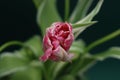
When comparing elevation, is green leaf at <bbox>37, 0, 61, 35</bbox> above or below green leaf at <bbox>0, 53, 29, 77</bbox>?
above

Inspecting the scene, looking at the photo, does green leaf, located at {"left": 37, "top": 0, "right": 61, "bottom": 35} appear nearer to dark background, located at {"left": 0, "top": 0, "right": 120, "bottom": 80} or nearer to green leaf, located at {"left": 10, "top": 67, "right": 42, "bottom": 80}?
green leaf, located at {"left": 10, "top": 67, "right": 42, "bottom": 80}

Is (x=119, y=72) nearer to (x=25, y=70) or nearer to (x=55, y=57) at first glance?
(x=25, y=70)

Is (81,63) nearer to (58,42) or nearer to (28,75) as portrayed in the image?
(28,75)

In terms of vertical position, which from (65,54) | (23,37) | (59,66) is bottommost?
(65,54)

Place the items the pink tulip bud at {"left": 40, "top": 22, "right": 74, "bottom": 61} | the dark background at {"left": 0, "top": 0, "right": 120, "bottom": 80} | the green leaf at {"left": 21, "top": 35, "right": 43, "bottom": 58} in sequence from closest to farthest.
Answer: the pink tulip bud at {"left": 40, "top": 22, "right": 74, "bottom": 61} → the green leaf at {"left": 21, "top": 35, "right": 43, "bottom": 58} → the dark background at {"left": 0, "top": 0, "right": 120, "bottom": 80}

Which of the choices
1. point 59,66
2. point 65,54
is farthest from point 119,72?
point 65,54

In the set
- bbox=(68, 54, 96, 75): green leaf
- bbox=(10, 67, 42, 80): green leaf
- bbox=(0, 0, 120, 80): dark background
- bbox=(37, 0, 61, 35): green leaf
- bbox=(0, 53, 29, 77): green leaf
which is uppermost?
bbox=(0, 0, 120, 80): dark background

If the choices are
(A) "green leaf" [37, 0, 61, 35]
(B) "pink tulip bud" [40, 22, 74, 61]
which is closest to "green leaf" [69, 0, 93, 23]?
(A) "green leaf" [37, 0, 61, 35]
